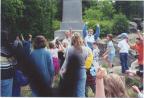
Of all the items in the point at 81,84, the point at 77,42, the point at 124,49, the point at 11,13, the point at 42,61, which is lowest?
the point at 81,84

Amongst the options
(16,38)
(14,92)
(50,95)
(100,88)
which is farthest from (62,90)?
(100,88)

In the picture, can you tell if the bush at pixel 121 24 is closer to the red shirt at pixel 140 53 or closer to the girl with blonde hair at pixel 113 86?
the red shirt at pixel 140 53

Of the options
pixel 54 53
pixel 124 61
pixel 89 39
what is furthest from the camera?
pixel 124 61

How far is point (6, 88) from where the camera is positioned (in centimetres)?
320

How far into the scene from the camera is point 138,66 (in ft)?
14.4

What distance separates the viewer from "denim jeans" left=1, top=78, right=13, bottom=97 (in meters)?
3.15

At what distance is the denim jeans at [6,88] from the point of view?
3.15 metres

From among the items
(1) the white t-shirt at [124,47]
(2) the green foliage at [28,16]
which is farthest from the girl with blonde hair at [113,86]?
(1) the white t-shirt at [124,47]

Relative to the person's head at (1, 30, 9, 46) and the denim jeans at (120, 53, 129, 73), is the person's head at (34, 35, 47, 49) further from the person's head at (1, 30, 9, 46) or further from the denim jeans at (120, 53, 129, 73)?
the denim jeans at (120, 53, 129, 73)

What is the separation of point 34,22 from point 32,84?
791 millimetres

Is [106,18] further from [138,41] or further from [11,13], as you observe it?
[11,13]

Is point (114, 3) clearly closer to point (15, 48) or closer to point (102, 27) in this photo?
point (102, 27)

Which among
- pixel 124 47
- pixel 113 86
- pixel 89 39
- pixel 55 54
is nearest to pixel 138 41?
pixel 89 39

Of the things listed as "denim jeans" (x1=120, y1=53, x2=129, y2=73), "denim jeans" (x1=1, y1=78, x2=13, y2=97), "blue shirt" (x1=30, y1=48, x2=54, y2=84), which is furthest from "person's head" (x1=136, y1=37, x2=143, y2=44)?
"denim jeans" (x1=1, y1=78, x2=13, y2=97)
